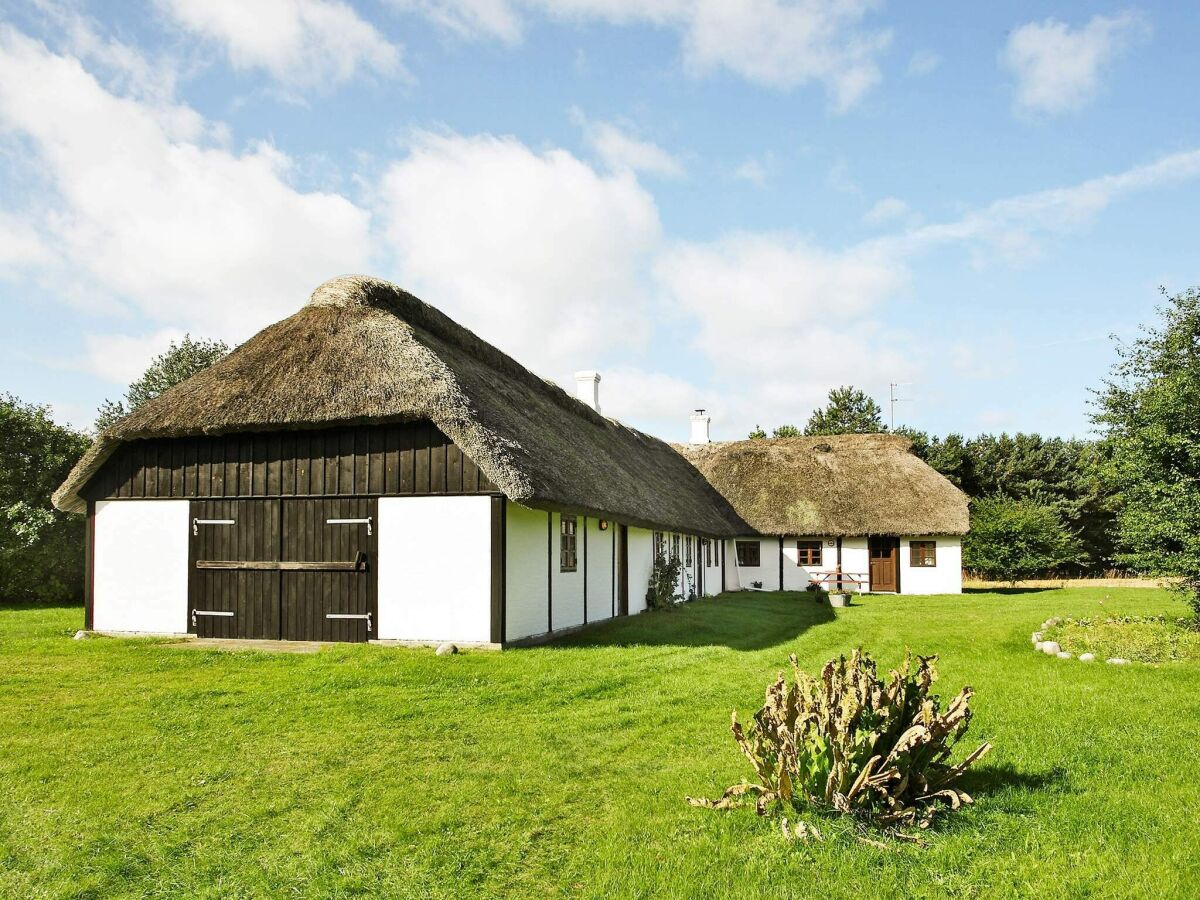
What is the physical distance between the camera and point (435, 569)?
12.0 meters

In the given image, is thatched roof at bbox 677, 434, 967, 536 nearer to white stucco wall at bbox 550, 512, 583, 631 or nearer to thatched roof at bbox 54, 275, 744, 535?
thatched roof at bbox 54, 275, 744, 535

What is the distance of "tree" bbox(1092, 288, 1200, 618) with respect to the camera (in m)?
12.7

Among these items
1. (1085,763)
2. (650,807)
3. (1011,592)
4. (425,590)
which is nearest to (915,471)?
(1011,592)

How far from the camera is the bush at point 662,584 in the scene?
19031 millimetres

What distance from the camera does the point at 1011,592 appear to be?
27.8 metres

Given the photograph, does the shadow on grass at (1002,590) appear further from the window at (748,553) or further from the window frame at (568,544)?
the window frame at (568,544)

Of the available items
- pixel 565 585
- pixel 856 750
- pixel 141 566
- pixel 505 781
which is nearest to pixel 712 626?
pixel 565 585

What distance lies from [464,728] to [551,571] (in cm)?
598

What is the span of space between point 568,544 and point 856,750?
9354 mm

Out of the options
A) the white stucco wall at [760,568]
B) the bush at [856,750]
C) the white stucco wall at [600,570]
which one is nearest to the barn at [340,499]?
the white stucco wall at [600,570]

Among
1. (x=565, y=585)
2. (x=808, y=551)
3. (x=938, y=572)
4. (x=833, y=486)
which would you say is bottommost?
(x=938, y=572)

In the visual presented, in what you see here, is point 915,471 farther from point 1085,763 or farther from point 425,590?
point 1085,763

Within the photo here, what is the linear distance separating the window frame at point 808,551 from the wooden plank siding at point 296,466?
1792cm

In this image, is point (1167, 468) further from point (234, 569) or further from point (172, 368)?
point (172, 368)
